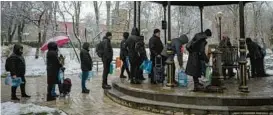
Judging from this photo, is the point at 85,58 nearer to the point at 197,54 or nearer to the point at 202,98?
the point at 197,54

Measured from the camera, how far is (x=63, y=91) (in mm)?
10625

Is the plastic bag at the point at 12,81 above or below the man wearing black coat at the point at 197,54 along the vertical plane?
below

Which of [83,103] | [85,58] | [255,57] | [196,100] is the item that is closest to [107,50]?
[85,58]

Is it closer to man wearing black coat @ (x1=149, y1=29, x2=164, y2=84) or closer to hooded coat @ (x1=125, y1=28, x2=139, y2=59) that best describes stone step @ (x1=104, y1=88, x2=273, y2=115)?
hooded coat @ (x1=125, y1=28, x2=139, y2=59)

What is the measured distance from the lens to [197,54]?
9.07 m

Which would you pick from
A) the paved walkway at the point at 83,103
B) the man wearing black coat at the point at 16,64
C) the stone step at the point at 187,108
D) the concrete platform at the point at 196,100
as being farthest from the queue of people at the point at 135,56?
the stone step at the point at 187,108

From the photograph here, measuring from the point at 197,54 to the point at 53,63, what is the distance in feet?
13.3

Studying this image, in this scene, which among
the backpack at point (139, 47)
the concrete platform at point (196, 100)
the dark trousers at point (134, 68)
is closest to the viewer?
the concrete platform at point (196, 100)

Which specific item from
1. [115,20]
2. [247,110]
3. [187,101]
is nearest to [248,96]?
[247,110]

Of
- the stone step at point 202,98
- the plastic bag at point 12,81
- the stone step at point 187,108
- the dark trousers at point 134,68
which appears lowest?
the stone step at point 187,108

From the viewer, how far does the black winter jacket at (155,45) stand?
420 inches

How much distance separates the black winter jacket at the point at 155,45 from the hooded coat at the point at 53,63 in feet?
8.65

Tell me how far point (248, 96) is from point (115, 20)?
109ft

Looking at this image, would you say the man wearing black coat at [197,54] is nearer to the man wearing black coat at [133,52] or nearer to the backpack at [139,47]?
the backpack at [139,47]
